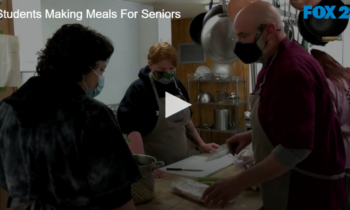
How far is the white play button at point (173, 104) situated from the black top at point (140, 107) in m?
0.05

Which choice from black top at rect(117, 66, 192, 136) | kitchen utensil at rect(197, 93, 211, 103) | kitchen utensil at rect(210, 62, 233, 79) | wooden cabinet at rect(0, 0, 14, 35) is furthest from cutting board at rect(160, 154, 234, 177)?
kitchen utensil at rect(197, 93, 211, 103)

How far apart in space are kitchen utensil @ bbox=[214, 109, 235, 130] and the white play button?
2.32 m

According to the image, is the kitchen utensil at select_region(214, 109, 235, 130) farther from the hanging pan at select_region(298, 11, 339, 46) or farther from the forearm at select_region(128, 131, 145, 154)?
the forearm at select_region(128, 131, 145, 154)

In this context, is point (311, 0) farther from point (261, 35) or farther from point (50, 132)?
point (50, 132)

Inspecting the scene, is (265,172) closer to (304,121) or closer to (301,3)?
(304,121)

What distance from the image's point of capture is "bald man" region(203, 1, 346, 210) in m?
0.99

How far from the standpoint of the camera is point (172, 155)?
2.03 m

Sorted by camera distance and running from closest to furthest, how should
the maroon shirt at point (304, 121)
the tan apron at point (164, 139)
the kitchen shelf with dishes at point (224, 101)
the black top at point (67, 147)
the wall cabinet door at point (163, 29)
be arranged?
the black top at point (67, 147), the maroon shirt at point (304, 121), the tan apron at point (164, 139), the wall cabinet door at point (163, 29), the kitchen shelf with dishes at point (224, 101)

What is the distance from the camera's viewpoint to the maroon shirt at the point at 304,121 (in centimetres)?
98

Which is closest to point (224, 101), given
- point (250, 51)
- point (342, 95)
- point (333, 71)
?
point (333, 71)

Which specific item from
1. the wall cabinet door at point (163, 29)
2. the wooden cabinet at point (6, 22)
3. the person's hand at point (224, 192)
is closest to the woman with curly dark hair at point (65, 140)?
the person's hand at point (224, 192)

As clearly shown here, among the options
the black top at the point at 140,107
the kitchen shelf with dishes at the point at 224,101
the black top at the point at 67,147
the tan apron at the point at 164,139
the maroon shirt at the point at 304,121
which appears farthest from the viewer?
the kitchen shelf with dishes at the point at 224,101

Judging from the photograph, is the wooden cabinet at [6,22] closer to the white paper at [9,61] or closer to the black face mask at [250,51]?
the white paper at [9,61]

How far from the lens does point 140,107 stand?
6.45ft
